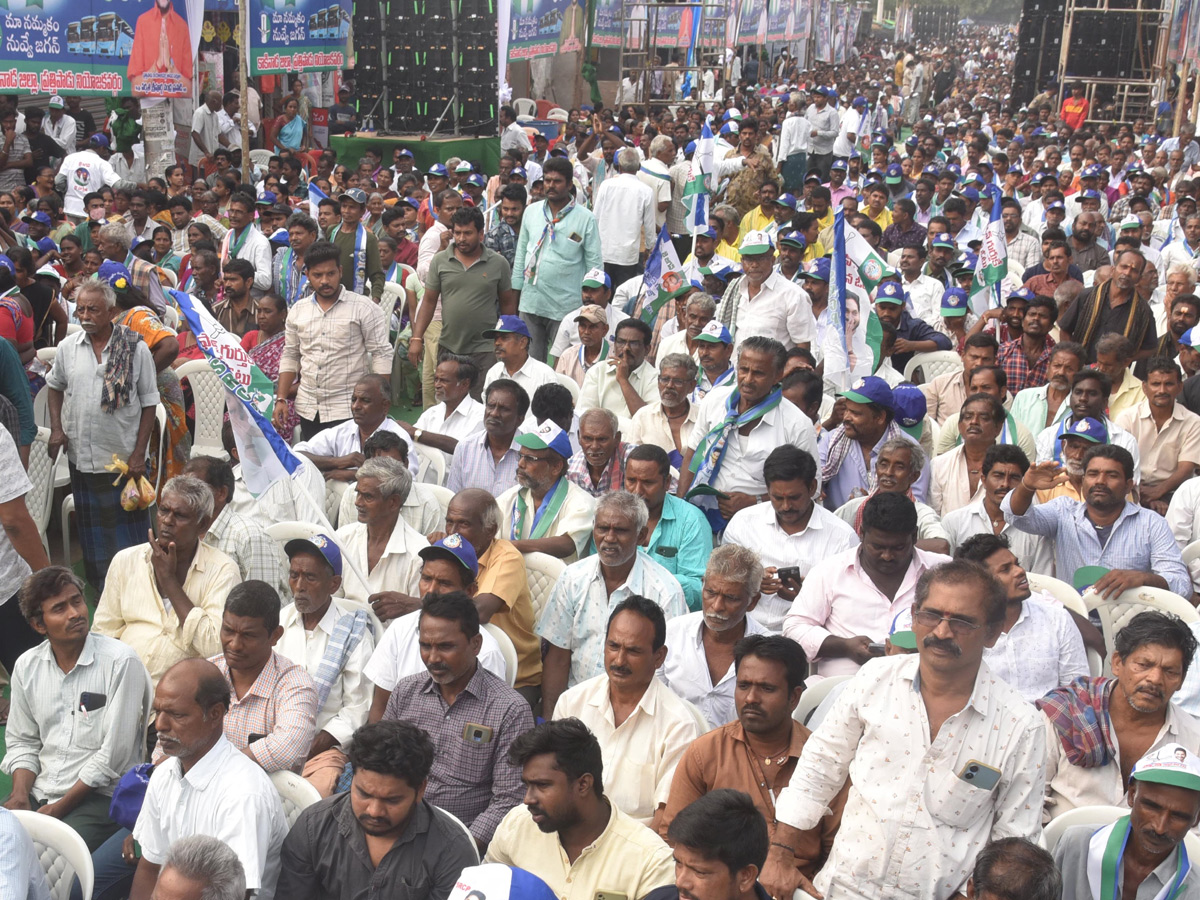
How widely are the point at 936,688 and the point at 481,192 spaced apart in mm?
10932

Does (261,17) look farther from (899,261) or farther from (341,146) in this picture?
(899,261)

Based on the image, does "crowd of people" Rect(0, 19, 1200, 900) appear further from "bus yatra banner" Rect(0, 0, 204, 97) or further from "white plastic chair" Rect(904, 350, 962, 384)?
"bus yatra banner" Rect(0, 0, 204, 97)

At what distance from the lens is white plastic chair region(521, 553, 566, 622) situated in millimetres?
5316

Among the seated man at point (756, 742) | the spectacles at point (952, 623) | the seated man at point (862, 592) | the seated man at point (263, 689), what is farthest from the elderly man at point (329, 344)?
the spectacles at point (952, 623)

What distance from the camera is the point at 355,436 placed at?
650cm

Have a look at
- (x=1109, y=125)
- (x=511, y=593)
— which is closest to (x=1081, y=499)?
(x=511, y=593)

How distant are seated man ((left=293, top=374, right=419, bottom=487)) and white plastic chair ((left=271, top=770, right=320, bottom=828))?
2.47 m

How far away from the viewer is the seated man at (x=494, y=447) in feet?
20.6

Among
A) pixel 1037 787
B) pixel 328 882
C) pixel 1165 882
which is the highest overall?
pixel 1037 787

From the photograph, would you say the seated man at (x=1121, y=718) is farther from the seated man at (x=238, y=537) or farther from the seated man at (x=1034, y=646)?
the seated man at (x=238, y=537)

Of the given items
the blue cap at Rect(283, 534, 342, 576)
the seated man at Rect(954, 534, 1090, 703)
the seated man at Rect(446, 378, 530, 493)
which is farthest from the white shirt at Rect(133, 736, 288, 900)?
the seated man at Rect(446, 378, 530, 493)

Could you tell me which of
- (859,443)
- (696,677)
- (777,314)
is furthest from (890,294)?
(696,677)

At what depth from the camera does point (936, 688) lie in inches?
122

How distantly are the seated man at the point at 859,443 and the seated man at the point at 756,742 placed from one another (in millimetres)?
1966
